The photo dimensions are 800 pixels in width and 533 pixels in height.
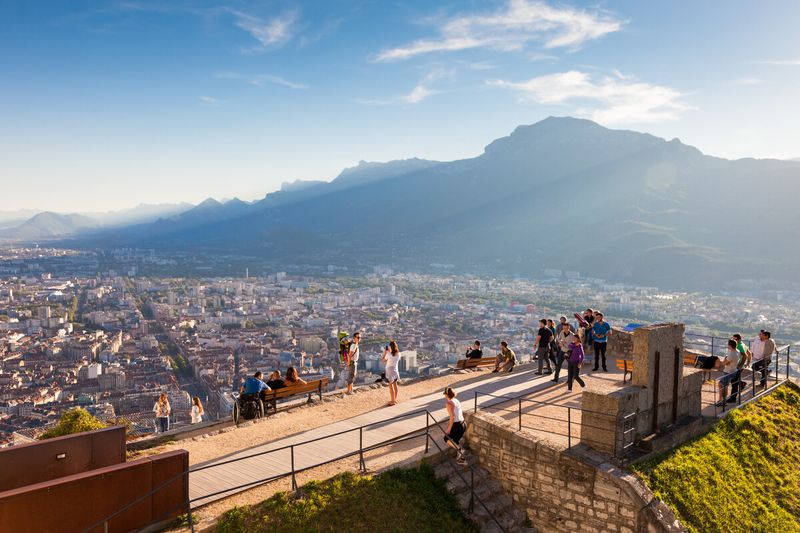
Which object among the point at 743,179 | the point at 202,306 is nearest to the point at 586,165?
the point at 743,179

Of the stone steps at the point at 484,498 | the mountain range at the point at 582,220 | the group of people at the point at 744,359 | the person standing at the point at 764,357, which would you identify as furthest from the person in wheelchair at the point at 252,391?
the mountain range at the point at 582,220

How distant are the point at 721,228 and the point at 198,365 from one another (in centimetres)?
9652

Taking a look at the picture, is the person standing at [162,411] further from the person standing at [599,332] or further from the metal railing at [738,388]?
the metal railing at [738,388]

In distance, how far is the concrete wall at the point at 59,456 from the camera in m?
8.16

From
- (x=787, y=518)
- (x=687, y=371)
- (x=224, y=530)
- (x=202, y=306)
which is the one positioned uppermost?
(x=687, y=371)

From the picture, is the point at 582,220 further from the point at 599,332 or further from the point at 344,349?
the point at 344,349

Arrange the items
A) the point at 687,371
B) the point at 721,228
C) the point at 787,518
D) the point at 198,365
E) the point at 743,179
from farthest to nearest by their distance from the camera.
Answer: the point at 743,179 < the point at 721,228 < the point at 198,365 < the point at 687,371 < the point at 787,518

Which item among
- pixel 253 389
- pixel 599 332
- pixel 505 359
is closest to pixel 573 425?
pixel 599 332

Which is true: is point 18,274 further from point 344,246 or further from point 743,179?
point 743,179

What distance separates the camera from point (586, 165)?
16450 centimetres

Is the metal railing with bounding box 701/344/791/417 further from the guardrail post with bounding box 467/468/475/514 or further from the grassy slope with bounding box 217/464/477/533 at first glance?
the grassy slope with bounding box 217/464/477/533

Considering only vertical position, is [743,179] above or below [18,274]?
above

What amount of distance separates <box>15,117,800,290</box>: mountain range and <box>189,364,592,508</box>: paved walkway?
73.2 meters

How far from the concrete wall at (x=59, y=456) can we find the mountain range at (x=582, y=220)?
3241 inches
